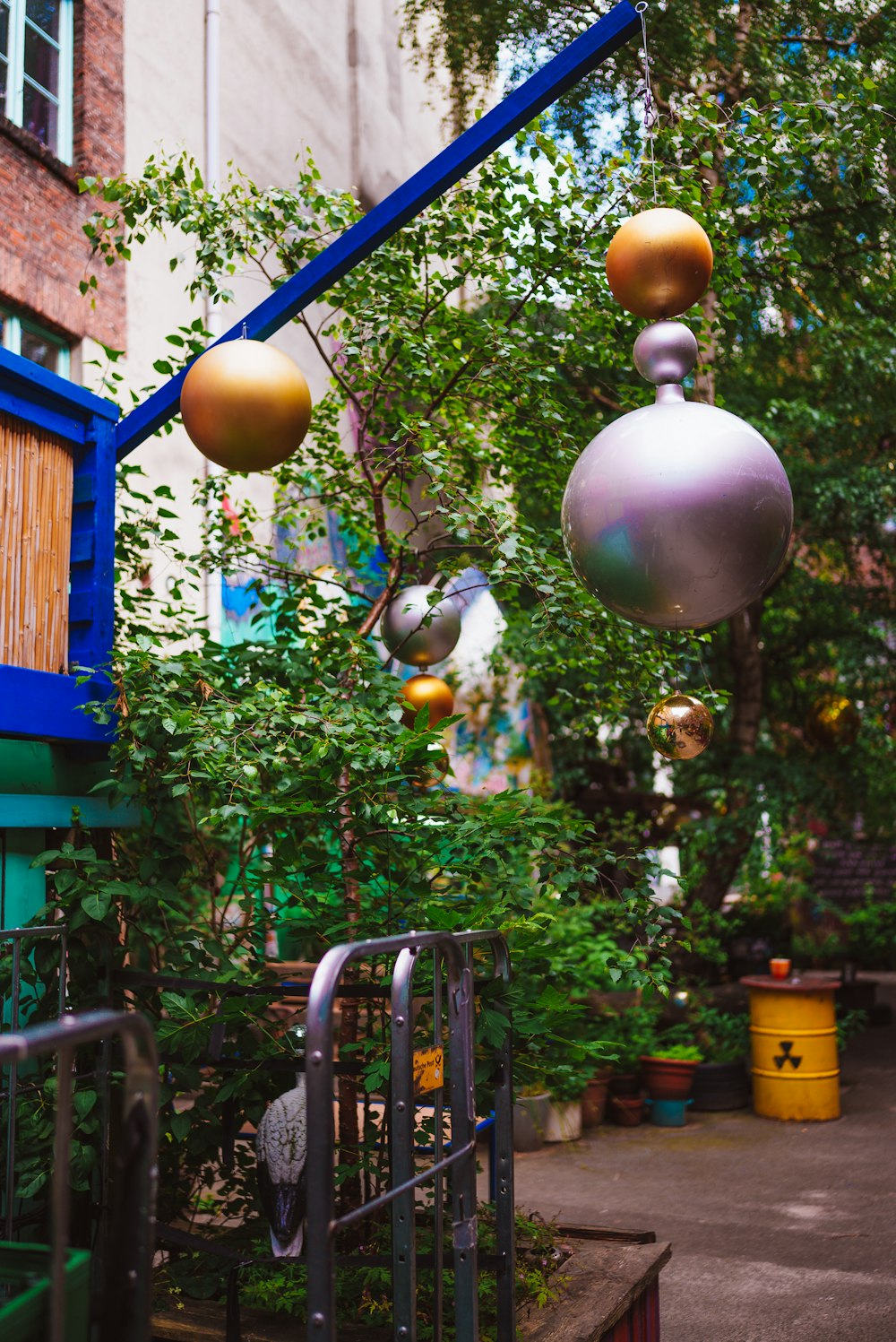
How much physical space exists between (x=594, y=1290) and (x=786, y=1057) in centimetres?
538

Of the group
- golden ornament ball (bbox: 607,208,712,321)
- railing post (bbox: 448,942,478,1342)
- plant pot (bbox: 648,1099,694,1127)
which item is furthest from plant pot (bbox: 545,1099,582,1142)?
golden ornament ball (bbox: 607,208,712,321)

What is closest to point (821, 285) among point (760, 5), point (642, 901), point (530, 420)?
point (760, 5)

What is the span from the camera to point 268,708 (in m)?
3.78

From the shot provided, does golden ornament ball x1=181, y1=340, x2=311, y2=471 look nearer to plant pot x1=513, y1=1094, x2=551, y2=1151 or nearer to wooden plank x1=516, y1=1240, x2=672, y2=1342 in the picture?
wooden plank x1=516, y1=1240, x2=672, y2=1342

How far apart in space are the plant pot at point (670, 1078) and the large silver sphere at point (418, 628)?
4.80 metres

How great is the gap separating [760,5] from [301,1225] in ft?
27.2

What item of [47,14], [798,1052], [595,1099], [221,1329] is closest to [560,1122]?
[595,1099]

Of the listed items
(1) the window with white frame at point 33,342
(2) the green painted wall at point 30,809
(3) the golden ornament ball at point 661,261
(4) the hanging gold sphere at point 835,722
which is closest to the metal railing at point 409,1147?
(2) the green painted wall at point 30,809

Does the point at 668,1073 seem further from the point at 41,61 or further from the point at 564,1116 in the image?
the point at 41,61

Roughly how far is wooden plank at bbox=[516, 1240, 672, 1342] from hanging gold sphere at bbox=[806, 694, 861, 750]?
649cm

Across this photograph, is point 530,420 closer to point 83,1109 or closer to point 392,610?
point 392,610

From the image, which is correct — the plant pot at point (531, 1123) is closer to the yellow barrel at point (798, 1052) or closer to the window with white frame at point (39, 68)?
the yellow barrel at point (798, 1052)

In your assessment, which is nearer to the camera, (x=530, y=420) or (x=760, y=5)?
(x=530, y=420)

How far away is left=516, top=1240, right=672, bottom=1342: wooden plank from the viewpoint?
10.7ft
